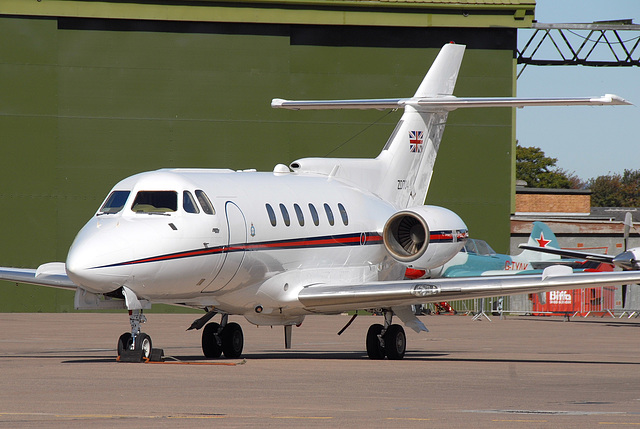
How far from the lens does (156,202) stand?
16.6 m

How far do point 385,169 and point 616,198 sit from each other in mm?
117248

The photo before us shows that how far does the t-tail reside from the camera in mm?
21406

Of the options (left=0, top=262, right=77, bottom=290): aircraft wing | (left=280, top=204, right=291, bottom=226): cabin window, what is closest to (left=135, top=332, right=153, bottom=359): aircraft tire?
(left=0, top=262, right=77, bottom=290): aircraft wing

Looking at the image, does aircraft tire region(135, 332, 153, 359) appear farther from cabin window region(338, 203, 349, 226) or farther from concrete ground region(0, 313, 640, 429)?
cabin window region(338, 203, 349, 226)

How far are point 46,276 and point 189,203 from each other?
10.8 ft

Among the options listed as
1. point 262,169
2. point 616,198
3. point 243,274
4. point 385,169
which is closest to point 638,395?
point 243,274

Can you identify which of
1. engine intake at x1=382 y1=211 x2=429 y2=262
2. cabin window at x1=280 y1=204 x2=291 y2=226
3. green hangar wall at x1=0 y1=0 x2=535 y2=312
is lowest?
engine intake at x1=382 y1=211 x2=429 y2=262

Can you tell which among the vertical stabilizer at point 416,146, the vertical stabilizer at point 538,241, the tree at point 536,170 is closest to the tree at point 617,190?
the tree at point 536,170

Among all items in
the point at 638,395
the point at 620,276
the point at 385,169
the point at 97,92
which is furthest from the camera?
the point at 97,92

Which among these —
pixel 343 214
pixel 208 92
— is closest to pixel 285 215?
pixel 343 214

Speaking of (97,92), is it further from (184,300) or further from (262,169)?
(184,300)

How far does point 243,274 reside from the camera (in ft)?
57.5

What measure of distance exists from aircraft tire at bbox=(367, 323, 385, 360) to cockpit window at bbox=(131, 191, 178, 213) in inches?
184

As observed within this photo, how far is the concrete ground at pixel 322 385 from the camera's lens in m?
9.95
